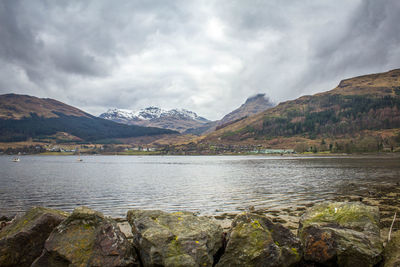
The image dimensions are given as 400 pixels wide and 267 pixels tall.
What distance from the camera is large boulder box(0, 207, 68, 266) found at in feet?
34.3

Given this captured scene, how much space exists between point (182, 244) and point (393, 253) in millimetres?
7944

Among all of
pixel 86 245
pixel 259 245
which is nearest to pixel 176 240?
pixel 259 245

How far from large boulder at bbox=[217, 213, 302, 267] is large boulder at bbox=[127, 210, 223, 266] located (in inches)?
29.0

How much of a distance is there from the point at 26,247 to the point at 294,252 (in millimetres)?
10894

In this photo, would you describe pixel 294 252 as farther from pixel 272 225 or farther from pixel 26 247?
pixel 26 247

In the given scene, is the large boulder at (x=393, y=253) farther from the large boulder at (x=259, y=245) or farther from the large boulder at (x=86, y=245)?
the large boulder at (x=86, y=245)

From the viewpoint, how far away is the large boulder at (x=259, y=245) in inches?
391

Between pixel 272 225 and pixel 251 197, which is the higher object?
pixel 272 225

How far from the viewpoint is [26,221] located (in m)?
11.3

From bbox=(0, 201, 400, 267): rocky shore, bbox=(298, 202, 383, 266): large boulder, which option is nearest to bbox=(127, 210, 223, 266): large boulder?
bbox=(0, 201, 400, 267): rocky shore

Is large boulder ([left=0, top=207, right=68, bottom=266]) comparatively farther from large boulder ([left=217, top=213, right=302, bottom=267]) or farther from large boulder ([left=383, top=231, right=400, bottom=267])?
large boulder ([left=383, top=231, right=400, bottom=267])

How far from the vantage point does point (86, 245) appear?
32.3 ft

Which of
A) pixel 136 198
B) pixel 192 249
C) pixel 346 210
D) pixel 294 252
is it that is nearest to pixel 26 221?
pixel 192 249

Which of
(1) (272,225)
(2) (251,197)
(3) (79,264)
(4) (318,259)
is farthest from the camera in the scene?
(2) (251,197)
